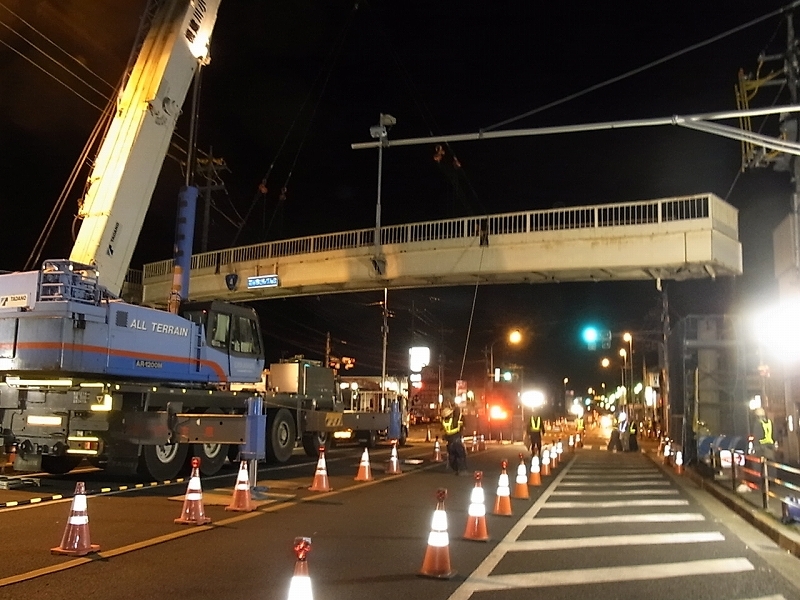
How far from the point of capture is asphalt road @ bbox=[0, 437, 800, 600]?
676 centimetres

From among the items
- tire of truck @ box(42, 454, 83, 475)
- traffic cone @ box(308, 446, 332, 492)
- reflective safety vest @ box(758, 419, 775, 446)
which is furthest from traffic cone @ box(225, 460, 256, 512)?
reflective safety vest @ box(758, 419, 775, 446)

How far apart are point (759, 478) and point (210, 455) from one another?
34.9ft

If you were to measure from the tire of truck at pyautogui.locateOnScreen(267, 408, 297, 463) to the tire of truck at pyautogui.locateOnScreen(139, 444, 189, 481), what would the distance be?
3.46m

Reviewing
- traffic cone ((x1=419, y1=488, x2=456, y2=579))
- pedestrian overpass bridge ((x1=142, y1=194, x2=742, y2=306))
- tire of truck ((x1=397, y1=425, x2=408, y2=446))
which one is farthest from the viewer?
tire of truck ((x1=397, y1=425, x2=408, y2=446))

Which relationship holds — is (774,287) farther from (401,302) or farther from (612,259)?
(401,302)

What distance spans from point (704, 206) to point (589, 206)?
2892mm

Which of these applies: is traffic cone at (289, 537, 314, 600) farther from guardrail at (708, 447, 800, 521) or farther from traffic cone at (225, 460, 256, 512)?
A: guardrail at (708, 447, 800, 521)

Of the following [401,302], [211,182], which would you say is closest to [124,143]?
[211,182]

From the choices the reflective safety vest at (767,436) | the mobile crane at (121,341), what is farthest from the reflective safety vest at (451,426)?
the reflective safety vest at (767,436)

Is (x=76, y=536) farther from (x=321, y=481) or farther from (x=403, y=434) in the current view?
(x=403, y=434)

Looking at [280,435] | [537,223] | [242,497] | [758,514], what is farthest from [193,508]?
[537,223]

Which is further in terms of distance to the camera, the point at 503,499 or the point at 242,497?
the point at 503,499

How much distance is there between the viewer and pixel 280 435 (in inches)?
738

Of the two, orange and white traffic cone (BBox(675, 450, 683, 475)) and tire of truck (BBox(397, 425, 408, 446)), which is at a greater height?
tire of truck (BBox(397, 425, 408, 446))
